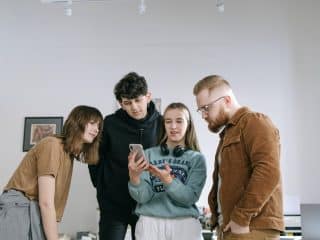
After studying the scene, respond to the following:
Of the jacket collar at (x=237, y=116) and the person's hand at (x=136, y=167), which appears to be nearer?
the jacket collar at (x=237, y=116)

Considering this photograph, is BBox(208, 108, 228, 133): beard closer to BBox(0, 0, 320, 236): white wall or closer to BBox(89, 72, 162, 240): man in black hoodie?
BBox(89, 72, 162, 240): man in black hoodie

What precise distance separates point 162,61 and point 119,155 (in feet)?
4.87

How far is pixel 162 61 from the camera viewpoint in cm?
330

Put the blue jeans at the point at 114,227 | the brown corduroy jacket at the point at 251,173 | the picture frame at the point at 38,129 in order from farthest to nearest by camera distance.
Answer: the picture frame at the point at 38,129, the blue jeans at the point at 114,227, the brown corduroy jacket at the point at 251,173

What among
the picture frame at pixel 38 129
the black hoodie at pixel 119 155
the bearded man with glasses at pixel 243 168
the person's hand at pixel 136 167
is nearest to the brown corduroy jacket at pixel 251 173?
the bearded man with glasses at pixel 243 168

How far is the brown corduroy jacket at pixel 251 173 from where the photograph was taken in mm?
1372

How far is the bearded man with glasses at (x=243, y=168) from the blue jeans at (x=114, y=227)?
54 centimetres

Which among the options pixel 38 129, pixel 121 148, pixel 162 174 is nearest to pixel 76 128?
pixel 121 148

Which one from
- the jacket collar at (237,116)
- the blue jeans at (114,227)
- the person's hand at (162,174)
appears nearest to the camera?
the jacket collar at (237,116)

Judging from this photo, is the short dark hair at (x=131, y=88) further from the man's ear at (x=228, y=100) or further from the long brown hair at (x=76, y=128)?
the man's ear at (x=228, y=100)

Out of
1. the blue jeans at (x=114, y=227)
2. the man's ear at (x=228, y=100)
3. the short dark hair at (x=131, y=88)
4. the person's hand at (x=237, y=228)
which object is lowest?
the blue jeans at (x=114, y=227)

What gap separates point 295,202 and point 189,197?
1.58m

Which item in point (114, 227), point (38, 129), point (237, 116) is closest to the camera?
point (237, 116)

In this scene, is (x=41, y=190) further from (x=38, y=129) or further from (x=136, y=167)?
(x=38, y=129)
